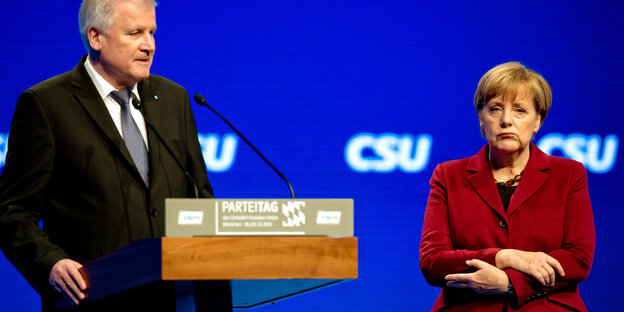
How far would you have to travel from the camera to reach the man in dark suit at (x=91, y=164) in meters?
2.29

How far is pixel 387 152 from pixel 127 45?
6.00ft

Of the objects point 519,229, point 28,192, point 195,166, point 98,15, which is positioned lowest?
point 519,229

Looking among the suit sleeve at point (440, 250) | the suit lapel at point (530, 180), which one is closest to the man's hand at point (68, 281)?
the suit sleeve at point (440, 250)

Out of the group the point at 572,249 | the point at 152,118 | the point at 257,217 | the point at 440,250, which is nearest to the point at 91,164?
the point at 152,118

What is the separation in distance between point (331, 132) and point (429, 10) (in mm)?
819

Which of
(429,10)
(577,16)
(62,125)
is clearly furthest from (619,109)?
(62,125)

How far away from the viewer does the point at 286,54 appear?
3971 millimetres

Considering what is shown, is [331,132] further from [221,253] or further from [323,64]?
[221,253]

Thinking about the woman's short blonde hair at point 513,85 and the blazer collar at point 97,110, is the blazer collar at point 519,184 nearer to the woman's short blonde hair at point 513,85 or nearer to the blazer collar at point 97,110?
the woman's short blonde hair at point 513,85

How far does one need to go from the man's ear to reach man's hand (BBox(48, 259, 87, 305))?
0.74 m

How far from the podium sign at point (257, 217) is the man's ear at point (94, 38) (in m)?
0.95

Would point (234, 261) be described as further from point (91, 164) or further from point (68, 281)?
point (91, 164)

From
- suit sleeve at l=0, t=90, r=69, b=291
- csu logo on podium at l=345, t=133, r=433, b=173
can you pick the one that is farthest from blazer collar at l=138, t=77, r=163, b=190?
csu logo on podium at l=345, t=133, r=433, b=173

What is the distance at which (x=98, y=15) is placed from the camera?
2506 millimetres
